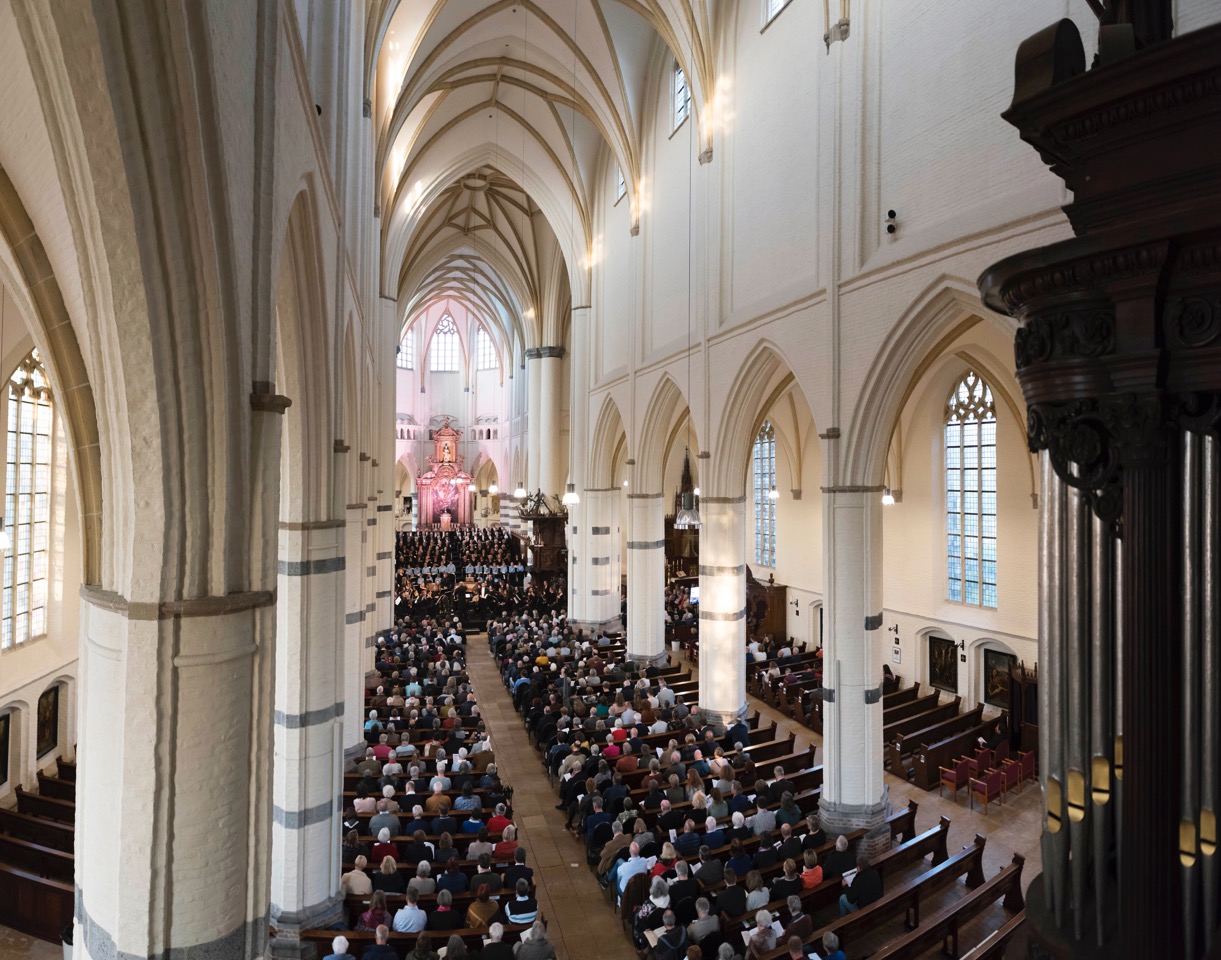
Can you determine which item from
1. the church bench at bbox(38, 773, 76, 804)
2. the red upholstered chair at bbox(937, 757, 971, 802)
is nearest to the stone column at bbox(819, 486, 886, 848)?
the red upholstered chair at bbox(937, 757, 971, 802)

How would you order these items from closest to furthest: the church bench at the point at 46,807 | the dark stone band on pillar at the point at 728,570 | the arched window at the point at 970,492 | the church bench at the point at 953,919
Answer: the church bench at the point at 953,919 < the church bench at the point at 46,807 < the dark stone band on pillar at the point at 728,570 < the arched window at the point at 970,492

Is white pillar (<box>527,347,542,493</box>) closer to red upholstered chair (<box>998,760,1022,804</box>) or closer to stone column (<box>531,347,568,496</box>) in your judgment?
stone column (<box>531,347,568,496</box>)

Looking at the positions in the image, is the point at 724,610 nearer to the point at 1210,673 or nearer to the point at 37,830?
the point at 37,830

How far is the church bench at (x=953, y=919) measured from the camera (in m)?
6.74

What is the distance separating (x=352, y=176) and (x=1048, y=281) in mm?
9869

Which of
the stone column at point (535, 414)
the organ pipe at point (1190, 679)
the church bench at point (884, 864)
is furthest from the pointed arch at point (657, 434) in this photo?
the organ pipe at point (1190, 679)

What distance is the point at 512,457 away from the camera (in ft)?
159

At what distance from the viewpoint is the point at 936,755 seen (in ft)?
41.4

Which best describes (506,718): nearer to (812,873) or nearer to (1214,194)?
(812,873)

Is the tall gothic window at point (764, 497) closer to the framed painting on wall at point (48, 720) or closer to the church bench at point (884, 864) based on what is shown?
the church bench at point (884, 864)

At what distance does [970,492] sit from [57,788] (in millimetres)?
17954

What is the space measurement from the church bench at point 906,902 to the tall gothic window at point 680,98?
15.1 metres

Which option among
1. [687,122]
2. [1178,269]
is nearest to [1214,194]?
[1178,269]

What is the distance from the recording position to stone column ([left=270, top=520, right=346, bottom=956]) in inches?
301
